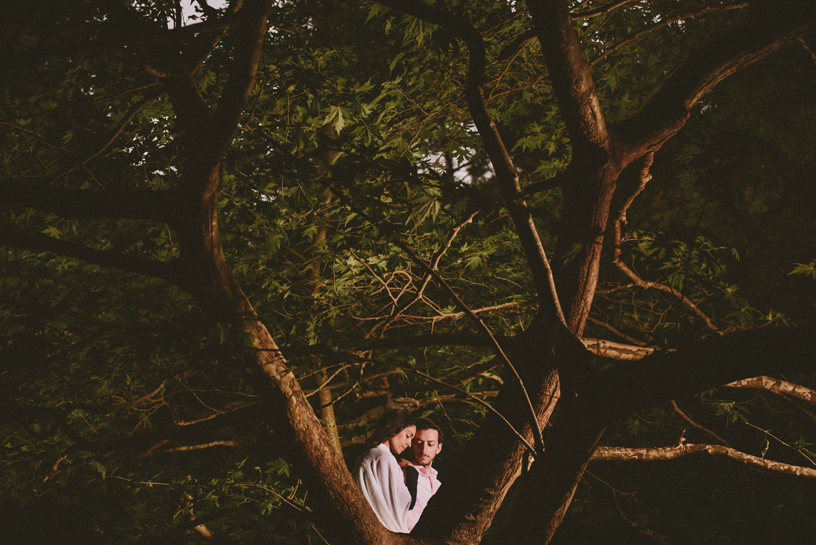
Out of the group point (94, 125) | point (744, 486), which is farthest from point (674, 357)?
point (744, 486)

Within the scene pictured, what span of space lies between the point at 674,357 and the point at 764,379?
1.74 metres

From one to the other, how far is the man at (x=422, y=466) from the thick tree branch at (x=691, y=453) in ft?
6.07

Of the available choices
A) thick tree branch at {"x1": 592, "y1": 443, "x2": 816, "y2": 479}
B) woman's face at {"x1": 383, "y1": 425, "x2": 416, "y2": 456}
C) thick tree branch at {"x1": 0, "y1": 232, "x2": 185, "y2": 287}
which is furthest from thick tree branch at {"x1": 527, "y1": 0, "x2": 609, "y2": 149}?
woman's face at {"x1": 383, "y1": 425, "x2": 416, "y2": 456}

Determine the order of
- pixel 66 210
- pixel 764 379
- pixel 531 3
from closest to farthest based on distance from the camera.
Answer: pixel 66 210, pixel 531 3, pixel 764 379

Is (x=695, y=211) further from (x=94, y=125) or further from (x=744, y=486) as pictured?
(x=94, y=125)

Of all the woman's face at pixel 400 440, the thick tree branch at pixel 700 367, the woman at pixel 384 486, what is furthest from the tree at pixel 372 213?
the woman's face at pixel 400 440

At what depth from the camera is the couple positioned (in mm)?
3732

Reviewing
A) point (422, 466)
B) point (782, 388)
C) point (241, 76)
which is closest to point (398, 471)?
point (422, 466)

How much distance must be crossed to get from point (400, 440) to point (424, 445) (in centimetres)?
51

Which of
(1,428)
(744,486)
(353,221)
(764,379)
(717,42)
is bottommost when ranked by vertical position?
(744,486)

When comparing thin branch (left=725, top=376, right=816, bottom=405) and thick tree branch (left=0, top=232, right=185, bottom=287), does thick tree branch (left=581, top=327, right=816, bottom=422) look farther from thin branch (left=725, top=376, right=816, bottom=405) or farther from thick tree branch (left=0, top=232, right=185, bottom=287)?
thick tree branch (left=0, top=232, right=185, bottom=287)

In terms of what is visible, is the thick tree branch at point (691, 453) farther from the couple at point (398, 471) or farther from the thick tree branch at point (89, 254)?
the thick tree branch at point (89, 254)

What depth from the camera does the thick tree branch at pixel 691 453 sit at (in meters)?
3.01

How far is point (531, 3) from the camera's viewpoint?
2.42m
